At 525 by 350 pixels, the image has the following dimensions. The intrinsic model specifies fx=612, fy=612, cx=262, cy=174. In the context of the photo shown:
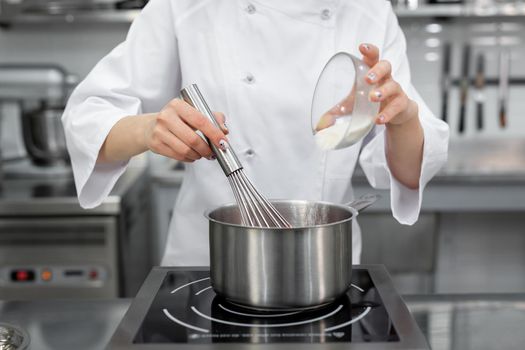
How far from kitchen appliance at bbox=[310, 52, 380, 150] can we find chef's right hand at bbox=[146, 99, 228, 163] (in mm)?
129

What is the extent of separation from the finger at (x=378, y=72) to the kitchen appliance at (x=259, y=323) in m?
0.24

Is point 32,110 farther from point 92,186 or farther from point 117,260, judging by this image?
point 92,186

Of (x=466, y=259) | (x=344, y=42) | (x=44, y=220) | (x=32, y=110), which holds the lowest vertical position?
(x=466, y=259)

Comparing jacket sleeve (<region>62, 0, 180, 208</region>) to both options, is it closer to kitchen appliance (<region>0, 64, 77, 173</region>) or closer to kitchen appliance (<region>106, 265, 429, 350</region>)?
kitchen appliance (<region>106, 265, 429, 350</region>)

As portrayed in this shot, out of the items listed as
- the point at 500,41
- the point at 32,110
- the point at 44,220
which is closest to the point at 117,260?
the point at 44,220

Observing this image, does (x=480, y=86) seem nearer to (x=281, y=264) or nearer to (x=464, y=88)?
(x=464, y=88)

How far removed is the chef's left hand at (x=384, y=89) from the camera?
68 cm

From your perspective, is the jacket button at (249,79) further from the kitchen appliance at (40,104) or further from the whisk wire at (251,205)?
the kitchen appliance at (40,104)

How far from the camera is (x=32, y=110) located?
79.6 inches

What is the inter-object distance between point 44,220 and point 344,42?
1.04m

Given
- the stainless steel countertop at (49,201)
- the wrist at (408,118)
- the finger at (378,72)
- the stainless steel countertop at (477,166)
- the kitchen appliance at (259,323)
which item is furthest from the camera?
the stainless steel countertop at (477,166)

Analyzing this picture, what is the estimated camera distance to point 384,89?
2.30 feet

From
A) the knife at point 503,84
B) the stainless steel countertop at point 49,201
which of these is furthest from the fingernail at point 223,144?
the knife at point 503,84

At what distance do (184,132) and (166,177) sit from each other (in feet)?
4.11
